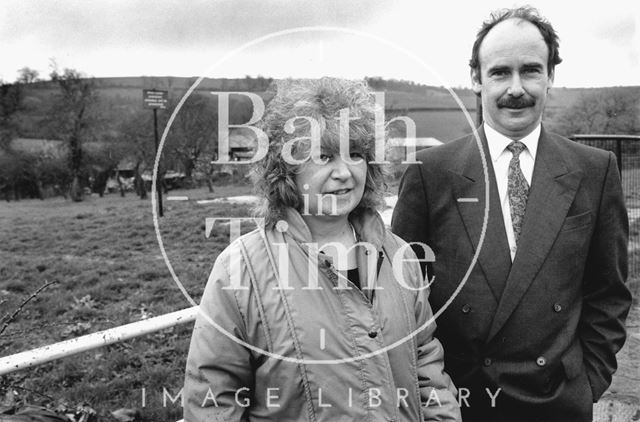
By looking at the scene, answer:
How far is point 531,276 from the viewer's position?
2.02 metres

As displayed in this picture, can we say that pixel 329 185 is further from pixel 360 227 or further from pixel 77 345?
pixel 77 345

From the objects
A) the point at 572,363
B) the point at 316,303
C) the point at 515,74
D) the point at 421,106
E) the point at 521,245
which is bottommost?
the point at 572,363

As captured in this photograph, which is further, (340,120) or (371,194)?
(371,194)

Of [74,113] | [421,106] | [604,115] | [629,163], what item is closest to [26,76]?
[74,113]

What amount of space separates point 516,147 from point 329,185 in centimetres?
79

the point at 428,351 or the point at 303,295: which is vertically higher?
the point at 303,295

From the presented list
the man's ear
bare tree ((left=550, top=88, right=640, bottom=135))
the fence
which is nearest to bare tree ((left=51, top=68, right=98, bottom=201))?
bare tree ((left=550, top=88, right=640, bottom=135))

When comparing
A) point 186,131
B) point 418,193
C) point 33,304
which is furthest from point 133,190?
point 418,193

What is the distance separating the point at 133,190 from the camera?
30.1 m

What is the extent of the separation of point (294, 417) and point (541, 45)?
5.05 ft

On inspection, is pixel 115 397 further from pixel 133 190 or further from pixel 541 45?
pixel 133 190

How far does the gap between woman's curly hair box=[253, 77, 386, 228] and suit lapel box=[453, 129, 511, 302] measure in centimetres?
44

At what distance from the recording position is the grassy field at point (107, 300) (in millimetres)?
4059

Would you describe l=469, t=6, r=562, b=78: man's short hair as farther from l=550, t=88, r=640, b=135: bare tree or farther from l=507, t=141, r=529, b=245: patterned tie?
l=550, t=88, r=640, b=135: bare tree
